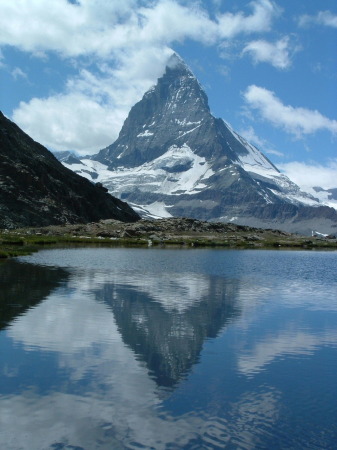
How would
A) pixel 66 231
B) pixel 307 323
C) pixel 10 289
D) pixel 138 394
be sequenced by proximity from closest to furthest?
1. pixel 138 394
2. pixel 307 323
3. pixel 10 289
4. pixel 66 231

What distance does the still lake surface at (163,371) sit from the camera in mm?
17703

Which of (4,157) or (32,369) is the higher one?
Result: (4,157)

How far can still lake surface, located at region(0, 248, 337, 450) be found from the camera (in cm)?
1770

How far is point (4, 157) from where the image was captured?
653ft

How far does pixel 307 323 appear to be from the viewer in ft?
125

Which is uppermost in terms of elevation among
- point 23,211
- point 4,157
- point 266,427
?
point 4,157

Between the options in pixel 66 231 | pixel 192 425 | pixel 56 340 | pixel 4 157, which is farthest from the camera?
pixel 4 157

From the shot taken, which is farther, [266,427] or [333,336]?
[333,336]

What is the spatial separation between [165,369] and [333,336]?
14.4m

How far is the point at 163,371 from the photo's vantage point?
80.5ft

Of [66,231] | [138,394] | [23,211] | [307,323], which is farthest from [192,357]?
[23,211]

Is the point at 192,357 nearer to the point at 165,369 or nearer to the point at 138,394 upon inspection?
the point at 165,369

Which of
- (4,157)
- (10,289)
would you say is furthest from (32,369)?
(4,157)

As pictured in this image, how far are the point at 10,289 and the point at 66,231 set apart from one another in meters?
127
